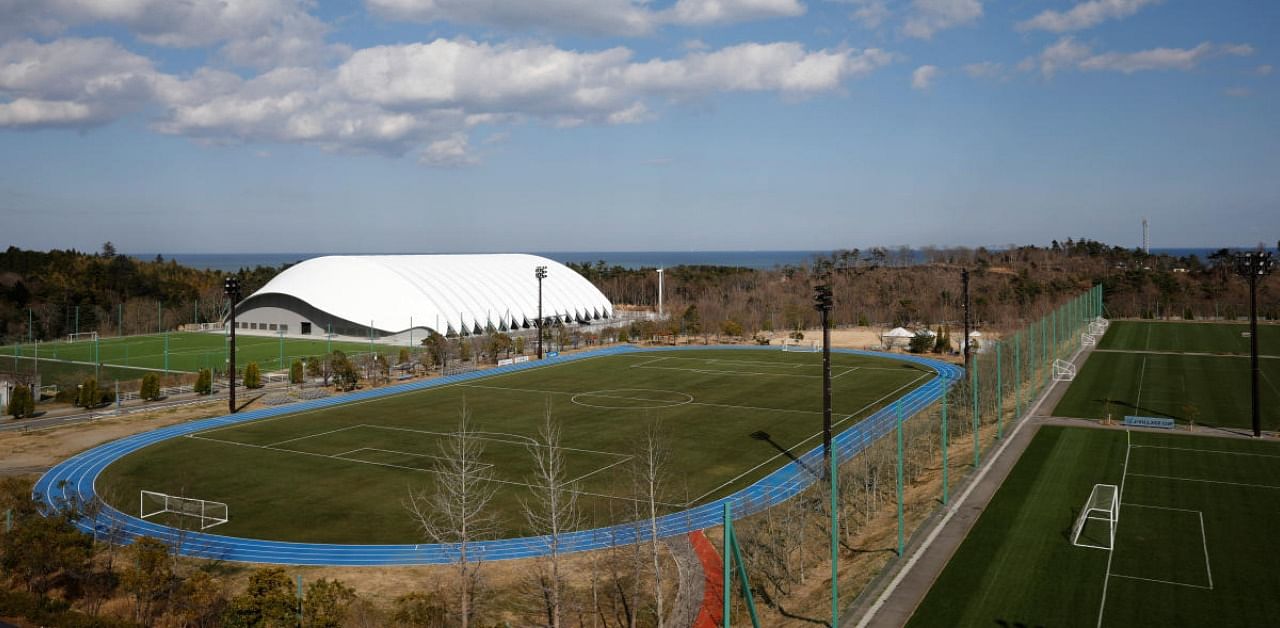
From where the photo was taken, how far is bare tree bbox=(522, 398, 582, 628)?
17297 mm

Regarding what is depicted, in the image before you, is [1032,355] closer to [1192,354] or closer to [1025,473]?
[1025,473]

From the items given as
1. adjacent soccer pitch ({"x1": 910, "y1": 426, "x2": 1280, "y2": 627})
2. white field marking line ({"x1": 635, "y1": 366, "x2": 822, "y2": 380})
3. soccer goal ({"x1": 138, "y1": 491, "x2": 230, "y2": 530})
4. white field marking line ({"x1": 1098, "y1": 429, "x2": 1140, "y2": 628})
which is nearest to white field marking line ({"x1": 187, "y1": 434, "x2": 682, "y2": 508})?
soccer goal ({"x1": 138, "y1": 491, "x2": 230, "y2": 530})

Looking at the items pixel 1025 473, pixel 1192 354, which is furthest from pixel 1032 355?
pixel 1192 354

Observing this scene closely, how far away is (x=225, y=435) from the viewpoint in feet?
124

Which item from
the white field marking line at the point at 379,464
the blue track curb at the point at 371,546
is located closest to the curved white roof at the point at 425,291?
the white field marking line at the point at 379,464

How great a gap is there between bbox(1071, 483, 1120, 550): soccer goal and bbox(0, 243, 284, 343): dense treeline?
252 feet

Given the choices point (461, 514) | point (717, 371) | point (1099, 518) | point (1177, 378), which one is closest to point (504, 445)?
point (461, 514)

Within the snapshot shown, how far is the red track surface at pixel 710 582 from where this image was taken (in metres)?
19.1

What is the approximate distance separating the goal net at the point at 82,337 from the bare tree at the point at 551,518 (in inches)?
2316

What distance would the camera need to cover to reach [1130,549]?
72.0 ft

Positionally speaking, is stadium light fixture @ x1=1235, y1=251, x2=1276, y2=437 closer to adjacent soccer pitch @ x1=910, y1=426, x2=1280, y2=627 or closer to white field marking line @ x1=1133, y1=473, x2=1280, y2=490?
adjacent soccer pitch @ x1=910, y1=426, x2=1280, y2=627

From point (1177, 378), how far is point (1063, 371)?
6.59m

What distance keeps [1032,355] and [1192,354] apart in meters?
23.5

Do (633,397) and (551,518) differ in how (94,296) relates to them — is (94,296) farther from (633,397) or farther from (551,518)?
(551,518)
